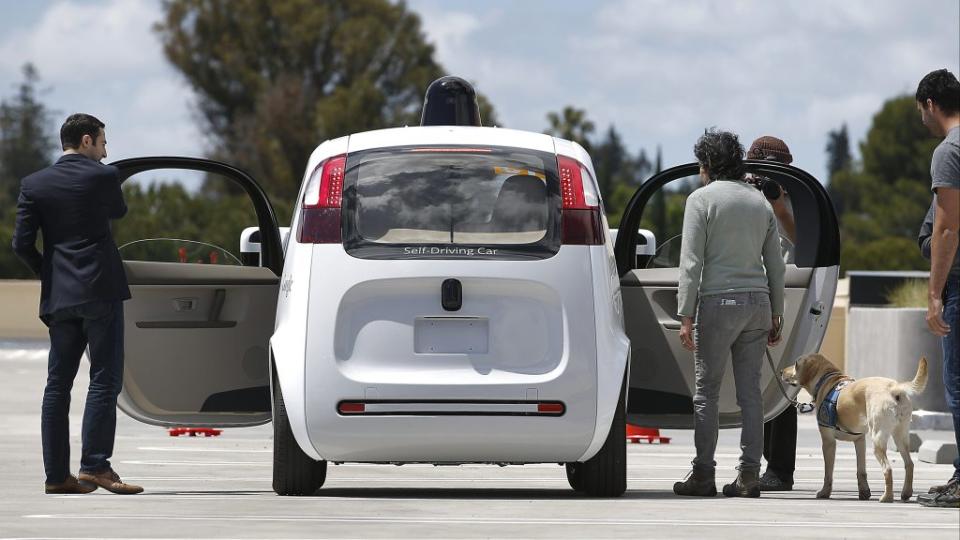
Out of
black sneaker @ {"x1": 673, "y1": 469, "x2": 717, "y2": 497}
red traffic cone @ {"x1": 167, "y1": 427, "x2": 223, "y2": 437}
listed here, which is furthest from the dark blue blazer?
red traffic cone @ {"x1": 167, "y1": 427, "x2": 223, "y2": 437}

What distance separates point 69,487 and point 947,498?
4.32 m

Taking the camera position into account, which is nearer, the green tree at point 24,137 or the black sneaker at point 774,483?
the black sneaker at point 774,483

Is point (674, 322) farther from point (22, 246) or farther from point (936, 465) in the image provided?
point (936, 465)

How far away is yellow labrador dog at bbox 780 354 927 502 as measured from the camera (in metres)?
9.17

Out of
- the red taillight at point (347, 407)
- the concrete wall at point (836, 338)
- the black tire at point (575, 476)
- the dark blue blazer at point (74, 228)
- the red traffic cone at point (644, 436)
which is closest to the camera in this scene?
the red taillight at point (347, 407)

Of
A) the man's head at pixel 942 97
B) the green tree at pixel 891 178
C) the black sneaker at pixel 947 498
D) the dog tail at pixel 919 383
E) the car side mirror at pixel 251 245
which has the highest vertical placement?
the green tree at pixel 891 178

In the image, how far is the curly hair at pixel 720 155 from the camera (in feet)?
30.2

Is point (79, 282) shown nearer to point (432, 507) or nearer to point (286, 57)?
point (432, 507)

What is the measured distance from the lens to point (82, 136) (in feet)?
30.2

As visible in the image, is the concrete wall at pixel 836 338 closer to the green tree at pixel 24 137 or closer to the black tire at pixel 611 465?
the black tire at pixel 611 465

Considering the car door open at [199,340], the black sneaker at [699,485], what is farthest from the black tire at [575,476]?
the car door open at [199,340]

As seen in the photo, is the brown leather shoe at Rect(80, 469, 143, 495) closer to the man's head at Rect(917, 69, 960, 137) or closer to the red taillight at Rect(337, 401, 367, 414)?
the red taillight at Rect(337, 401, 367, 414)

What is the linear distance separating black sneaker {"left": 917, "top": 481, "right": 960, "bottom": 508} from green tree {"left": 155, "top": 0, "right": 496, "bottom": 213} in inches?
2659

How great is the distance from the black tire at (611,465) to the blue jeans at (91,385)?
7.88 ft
